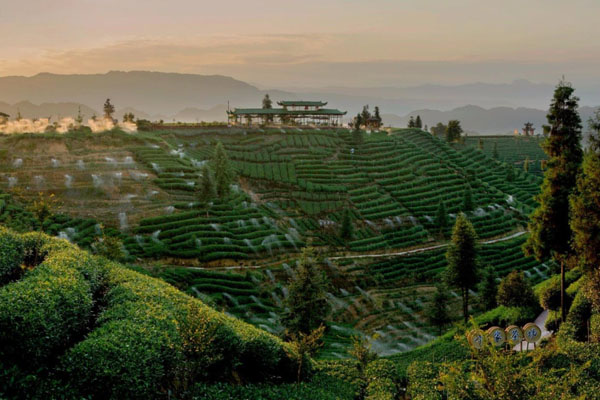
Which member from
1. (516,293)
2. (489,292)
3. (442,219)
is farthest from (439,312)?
(442,219)

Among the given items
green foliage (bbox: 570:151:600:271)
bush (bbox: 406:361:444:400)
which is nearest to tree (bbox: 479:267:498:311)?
green foliage (bbox: 570:151:600:271)

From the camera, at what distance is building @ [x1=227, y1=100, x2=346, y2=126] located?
8694cm

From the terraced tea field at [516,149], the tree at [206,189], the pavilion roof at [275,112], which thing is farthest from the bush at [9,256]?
the terraced tea field at [516,149]

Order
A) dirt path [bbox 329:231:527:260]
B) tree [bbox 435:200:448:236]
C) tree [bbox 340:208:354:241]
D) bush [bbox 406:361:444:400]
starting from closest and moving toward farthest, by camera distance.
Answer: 1. bush [bbox 406:361:444:400]
2. dirt path [bbox 329:231:527:260]
3. tree [bbox 340:208:354:241]
4. tree [bbox 435:200:448:236]

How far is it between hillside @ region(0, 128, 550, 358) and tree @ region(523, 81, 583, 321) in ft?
46.5

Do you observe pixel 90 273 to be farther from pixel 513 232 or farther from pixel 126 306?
pixel 513 232

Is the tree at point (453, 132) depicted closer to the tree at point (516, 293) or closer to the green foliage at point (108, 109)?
the green foliage at point (108, 109)

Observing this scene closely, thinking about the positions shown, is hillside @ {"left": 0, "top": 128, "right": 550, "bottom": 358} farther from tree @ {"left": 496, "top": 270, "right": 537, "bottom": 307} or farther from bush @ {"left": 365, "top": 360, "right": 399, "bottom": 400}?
bush @ {"left": 365, "top": 360, "right": 399, "bottom": 400}

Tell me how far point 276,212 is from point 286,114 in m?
38.0

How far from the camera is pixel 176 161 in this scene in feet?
193

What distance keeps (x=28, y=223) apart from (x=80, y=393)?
106 ft

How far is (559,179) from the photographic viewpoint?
25594 mm

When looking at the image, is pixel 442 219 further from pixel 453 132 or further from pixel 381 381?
pixel 453 132

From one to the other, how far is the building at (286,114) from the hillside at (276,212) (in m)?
7.82
